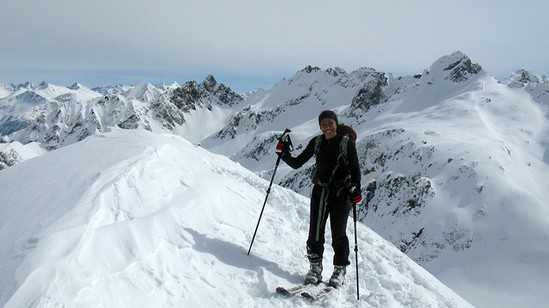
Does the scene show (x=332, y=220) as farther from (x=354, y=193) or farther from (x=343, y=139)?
(x=343, y=139)

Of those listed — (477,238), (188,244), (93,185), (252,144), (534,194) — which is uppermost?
(93,185)

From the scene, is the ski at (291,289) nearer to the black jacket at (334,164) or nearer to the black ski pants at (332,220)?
the black ski pants at (332,220)

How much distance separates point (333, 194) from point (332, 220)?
468 mm

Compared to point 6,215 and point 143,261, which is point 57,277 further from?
point 6,215

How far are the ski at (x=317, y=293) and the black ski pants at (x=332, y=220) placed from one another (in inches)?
21.3

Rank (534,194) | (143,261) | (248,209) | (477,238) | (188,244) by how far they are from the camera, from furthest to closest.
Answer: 1. (534,194)
2. (477,238)
3. (248,209)
4. (188,244)
5. (143,261)

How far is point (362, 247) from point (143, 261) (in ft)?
18.9

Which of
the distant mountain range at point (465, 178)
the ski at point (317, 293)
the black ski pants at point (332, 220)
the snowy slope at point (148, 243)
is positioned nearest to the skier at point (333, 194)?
the black ski pants at point (332, 220)

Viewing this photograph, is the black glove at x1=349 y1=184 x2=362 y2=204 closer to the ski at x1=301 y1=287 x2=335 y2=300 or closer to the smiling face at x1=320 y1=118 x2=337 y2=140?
the smiling face at x1=320 y1=118 x2=337 y2=140

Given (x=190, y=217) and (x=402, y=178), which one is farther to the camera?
(x=402, y=178)

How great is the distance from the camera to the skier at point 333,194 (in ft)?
22.8

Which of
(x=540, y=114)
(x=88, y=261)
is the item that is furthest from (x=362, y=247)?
(x=540, y=114)

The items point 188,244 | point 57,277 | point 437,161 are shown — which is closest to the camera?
point 57,277

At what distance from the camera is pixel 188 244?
21.8 feet
